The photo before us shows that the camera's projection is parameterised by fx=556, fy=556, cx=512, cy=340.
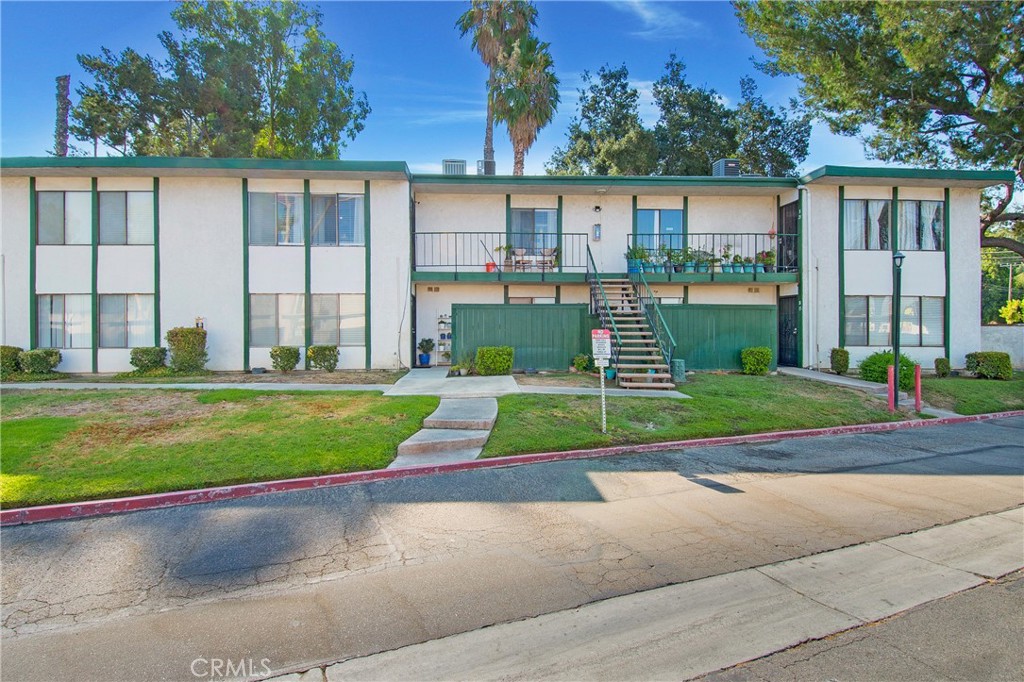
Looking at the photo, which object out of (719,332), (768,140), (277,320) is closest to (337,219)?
(277,320)

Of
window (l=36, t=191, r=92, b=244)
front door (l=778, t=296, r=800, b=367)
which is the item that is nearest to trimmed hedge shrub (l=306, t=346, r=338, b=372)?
window (l=36, t=191, r=92, b=244)

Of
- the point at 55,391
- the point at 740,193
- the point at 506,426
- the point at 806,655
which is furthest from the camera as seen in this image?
the point at 740,193

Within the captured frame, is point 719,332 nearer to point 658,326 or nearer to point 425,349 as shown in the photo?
point 658,326

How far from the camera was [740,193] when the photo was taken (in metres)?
18.1

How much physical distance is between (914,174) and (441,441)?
1695cm

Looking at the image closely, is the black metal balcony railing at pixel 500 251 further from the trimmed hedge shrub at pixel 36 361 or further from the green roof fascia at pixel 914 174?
the trimmed hedge shrub at pixel 36 361

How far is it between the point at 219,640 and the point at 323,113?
106 ft

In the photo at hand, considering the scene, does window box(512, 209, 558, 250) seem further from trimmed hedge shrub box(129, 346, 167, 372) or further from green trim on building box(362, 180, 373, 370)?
trimmed hedge shrub box(129, 346, 167, 372)

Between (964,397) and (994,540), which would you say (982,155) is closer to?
(964,397)

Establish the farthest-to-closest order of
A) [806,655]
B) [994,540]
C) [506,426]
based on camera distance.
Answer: [506,426] < [994,540] < [806,655]

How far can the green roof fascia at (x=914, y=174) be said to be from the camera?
1647 centimetres

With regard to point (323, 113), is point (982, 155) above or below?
below

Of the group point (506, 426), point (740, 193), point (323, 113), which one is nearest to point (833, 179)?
point (740, 193)

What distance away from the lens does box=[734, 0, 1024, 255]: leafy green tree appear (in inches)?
698
